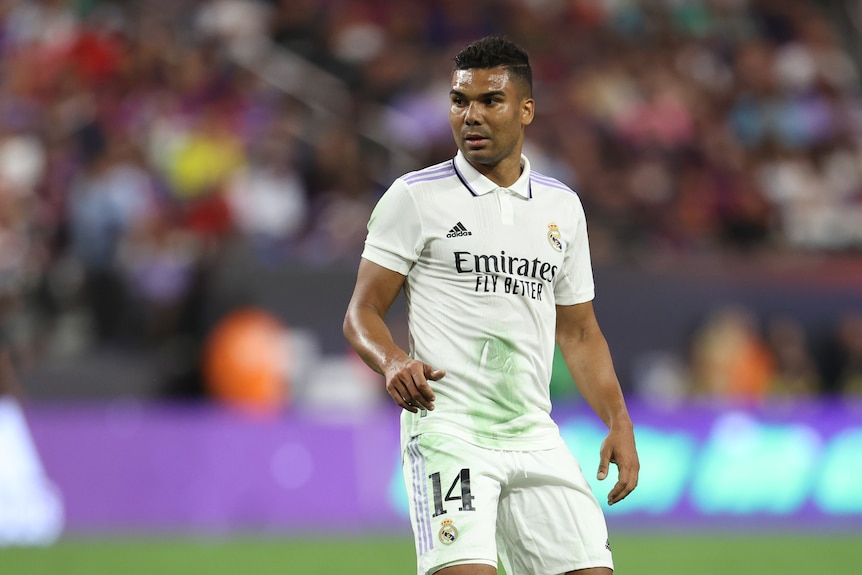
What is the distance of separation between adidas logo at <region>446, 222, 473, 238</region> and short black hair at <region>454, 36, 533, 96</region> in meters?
0.56

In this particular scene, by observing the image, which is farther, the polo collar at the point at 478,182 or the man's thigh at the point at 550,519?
the polo collar at the point at 478,182

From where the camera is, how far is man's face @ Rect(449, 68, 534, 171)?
4.96 m

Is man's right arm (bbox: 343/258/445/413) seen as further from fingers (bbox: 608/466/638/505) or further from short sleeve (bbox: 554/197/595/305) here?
fingers (bbox: 608/466/638/505)

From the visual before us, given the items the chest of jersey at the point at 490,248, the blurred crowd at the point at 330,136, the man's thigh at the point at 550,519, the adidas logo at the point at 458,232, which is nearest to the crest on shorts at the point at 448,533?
the man's thigh at the point at 550,519

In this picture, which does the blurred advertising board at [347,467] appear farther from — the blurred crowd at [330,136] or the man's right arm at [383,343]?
the man's right arm at [383,343]

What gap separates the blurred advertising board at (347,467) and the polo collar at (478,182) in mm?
7034

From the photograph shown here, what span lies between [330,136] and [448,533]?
10.1m

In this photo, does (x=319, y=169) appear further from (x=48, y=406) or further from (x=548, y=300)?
(x=548, y=300)

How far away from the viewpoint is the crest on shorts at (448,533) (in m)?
4.70

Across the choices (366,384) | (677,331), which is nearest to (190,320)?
(366,384)

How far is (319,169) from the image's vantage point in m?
14.0

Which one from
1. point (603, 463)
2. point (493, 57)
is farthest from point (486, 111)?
point (603, 463)

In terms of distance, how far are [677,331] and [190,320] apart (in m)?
4.82

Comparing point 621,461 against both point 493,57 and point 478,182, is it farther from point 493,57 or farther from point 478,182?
point 493,57
